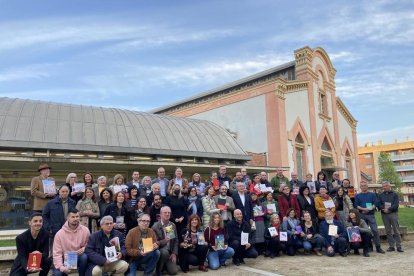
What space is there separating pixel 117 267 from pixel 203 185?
3.86 metres

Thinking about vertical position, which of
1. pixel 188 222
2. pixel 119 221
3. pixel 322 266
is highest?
pixel 119 221

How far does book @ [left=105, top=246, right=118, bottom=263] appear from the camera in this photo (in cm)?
659

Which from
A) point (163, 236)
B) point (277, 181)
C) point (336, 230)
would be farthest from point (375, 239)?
point (163, 236)

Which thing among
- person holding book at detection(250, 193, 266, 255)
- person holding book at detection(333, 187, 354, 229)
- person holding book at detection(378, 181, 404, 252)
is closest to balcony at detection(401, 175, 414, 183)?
person holding book at detection(378, 181, 404, 252)

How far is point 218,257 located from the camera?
331 inches

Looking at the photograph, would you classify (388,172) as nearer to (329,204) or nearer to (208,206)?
(329,204)

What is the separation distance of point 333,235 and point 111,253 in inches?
236

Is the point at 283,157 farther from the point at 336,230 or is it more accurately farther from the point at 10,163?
the point at 10,163

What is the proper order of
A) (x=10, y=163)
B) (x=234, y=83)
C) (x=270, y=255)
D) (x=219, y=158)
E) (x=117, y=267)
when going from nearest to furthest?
1. (x=117, y=267)
2. (x=270, y=255)
3. (x=10, y=163)
4. (x=219, y=158)
5. (x=234, y=83)

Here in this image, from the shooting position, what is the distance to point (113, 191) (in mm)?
8367

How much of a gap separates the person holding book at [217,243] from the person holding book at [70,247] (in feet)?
9.29

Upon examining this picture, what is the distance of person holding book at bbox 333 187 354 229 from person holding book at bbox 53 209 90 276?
7.24 m

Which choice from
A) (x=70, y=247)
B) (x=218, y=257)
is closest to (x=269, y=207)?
(x=218, y=257)

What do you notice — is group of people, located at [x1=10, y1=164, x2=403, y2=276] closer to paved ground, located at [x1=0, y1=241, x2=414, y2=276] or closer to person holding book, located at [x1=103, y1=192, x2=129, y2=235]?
person holding book, located at [x1=103, y1=192, x2=129, y2=235]
